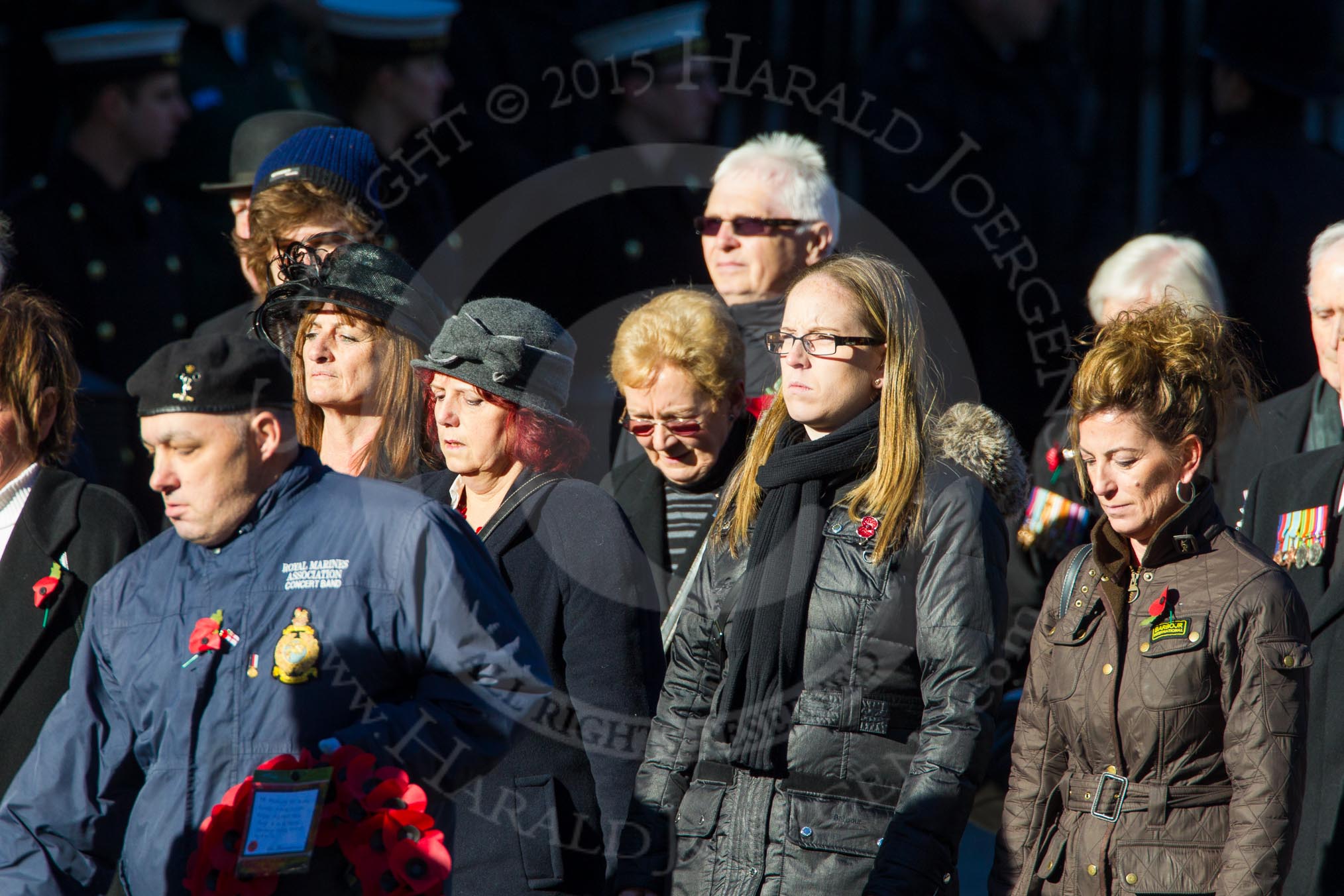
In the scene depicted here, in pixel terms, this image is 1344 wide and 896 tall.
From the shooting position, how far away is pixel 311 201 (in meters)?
4.25

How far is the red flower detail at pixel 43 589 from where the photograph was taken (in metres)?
3.48

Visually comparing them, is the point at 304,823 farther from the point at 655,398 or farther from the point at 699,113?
the point at 699,113

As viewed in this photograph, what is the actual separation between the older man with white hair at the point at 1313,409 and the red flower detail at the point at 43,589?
297cm

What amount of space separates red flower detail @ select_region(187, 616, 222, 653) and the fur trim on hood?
1.74 m

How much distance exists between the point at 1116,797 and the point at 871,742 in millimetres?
452

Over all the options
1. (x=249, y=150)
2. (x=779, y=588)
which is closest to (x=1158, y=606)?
(x=779, y=588)

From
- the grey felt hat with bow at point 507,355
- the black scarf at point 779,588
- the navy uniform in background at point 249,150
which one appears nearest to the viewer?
the black scarf at point 779,588

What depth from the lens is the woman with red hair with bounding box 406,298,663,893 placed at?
305 cm

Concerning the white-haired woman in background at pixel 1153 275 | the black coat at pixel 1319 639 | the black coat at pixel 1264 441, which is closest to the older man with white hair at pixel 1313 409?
the black coat at pixel 1264 441

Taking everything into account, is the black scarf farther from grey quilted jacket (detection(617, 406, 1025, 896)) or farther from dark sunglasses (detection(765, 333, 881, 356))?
dark sunglasses (detection(765, 333, 881, 356))

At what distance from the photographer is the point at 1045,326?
6137mm

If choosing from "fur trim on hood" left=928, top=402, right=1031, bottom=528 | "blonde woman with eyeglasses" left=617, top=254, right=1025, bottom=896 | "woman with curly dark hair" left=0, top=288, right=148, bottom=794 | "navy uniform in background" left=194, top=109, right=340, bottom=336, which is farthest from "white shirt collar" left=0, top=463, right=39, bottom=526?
"fur trim on hood" left=928, top=402, right=1031, bottom=528

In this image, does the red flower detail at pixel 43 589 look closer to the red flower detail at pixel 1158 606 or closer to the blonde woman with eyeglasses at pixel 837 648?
the blonde woman with eyeglasses at pixel 837 648

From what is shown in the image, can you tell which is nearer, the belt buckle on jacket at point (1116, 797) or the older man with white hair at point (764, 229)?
the belt buckle on jacket at point (1116, 797)
